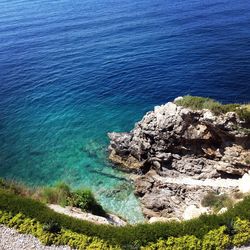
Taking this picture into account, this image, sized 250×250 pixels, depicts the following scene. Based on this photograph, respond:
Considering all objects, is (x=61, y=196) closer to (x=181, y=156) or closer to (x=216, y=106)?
(x=181, y=156)

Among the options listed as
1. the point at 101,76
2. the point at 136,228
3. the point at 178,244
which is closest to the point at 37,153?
the point at 101,76

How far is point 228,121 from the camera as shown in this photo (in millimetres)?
40812

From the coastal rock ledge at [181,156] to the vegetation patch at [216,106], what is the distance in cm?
58

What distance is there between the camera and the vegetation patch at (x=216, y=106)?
1587 inches

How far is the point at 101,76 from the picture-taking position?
71875mm

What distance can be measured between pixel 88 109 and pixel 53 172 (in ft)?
55.1

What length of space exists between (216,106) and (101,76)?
111ft

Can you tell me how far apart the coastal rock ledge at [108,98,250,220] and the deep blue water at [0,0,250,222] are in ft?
8.89

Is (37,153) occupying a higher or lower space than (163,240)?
lower

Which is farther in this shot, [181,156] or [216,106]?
[181,156]

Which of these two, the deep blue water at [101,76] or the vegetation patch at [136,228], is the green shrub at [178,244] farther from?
the deep blue water at [101,76]

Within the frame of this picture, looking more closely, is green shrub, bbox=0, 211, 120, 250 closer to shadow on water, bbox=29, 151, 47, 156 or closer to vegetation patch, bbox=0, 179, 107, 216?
vegetation patch, bbox=0, 179, 107, 216

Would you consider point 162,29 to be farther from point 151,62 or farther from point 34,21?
point 34,21

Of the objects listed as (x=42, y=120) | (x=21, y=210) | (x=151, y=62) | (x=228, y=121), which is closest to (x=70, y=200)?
(x=21, y=210)
